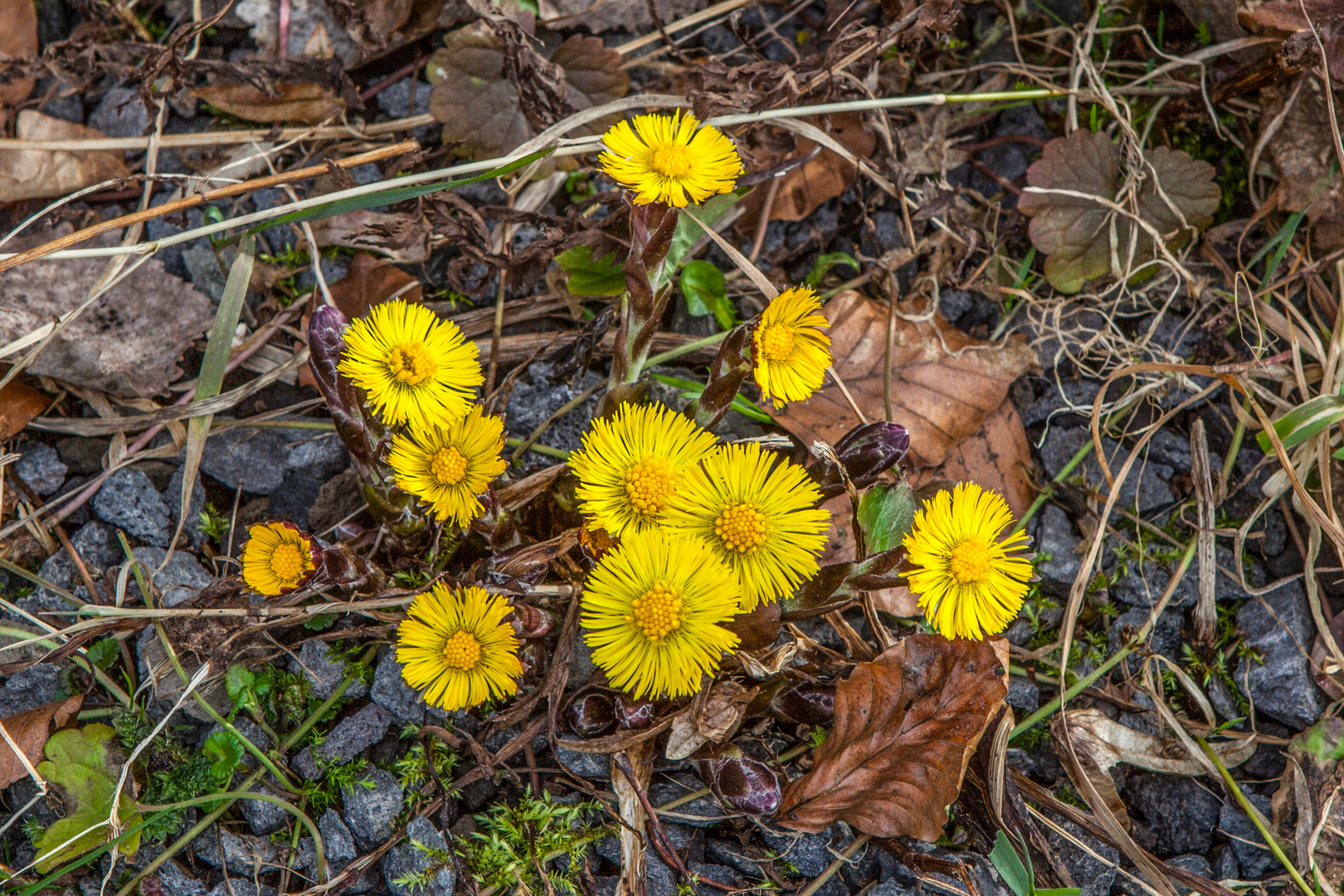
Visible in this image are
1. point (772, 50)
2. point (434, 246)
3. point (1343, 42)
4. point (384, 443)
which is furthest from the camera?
point (772, 50)

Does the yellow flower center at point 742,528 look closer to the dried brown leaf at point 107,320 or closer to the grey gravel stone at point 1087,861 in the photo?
the grey gravel stone at point 1087,861

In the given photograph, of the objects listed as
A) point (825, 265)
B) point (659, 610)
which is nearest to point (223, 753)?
point (659, 610)

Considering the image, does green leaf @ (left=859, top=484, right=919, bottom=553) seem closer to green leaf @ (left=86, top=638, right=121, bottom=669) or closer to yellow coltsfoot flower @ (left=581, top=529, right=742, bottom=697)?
yellow coltsfoot flower @ (left=581, top=529, right=742, bottom=697)

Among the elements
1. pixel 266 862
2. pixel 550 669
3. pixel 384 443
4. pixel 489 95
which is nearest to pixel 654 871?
pixel 550 669

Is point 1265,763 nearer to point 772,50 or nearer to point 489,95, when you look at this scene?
point 772,50

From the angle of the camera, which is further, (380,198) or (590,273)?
(590,273)

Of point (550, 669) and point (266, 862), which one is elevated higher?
point (550, 669)

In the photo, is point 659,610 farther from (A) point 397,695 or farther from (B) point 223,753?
(B) point 223,753
